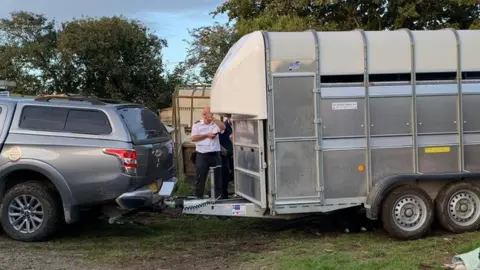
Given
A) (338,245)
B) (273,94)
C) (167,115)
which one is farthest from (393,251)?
(167,115)

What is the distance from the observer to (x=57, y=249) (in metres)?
7.85

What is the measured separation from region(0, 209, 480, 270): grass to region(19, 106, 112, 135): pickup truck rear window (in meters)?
1.61

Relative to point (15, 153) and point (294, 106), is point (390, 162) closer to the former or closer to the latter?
point (294, 106)

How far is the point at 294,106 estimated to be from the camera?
311 inches

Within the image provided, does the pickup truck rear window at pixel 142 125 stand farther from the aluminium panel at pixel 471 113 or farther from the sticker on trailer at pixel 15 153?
the aluminium panel at pixel 471 113

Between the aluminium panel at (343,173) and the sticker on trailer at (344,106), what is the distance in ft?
1.93

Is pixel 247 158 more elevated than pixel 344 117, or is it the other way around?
pixel 344 117

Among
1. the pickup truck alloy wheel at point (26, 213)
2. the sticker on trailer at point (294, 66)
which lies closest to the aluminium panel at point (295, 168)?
the sticker on trailer at point (294, 66)

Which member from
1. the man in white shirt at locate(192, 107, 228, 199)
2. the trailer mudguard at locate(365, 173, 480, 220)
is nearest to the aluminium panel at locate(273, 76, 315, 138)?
the trailer mudguard at locate(365, 173, 480, 220)

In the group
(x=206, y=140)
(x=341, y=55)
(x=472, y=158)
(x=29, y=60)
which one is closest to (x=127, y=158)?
(x=206, y=140)

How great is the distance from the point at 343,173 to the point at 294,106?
3.76ft

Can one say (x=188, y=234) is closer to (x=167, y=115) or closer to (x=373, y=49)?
(x=373, y=49)

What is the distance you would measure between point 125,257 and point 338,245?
283 cm

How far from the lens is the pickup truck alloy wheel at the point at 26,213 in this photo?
26.7ft
